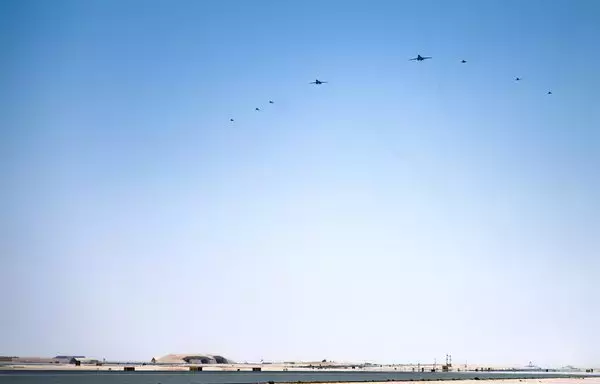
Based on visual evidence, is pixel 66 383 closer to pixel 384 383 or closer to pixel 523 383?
pixel 384 383

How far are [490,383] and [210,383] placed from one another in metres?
55.0

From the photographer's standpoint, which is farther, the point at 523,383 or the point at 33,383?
the point at 523,383

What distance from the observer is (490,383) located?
124 m

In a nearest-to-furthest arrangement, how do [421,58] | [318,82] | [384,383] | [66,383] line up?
[421,58], [318,82], [384,383], [66,383]

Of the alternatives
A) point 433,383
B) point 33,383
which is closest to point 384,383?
point 433,383

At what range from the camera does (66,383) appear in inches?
5074

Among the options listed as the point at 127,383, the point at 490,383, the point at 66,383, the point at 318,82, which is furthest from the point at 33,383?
the point at 490,383

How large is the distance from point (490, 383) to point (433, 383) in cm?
1275

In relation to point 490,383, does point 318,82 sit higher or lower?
higher

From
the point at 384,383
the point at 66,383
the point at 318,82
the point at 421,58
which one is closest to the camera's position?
the point at 421,58

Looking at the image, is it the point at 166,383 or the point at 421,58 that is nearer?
the point at 421,58

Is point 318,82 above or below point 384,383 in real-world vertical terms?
above

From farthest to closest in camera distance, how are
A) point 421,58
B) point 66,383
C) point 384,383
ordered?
point 66,383
point 384,383
point 421,58

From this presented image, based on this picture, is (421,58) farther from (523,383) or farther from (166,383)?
(166,383)
